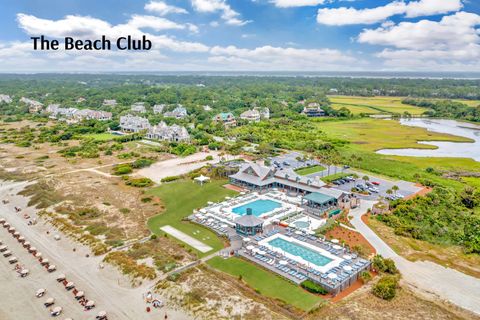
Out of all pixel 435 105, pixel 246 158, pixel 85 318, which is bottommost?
pixel 85 318

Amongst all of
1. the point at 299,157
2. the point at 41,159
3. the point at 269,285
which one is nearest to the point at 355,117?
the point at 299,157

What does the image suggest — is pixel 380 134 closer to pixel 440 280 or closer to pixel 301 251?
pixel 301 251

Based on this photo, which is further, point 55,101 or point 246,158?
point 55,101

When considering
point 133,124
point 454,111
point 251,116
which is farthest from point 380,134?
point 133,124

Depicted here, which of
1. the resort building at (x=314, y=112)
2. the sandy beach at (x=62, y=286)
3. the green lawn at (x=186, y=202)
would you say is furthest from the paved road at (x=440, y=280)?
the resort building at (x=314, y=112)

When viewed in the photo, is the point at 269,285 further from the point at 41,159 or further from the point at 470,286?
the point at 41,159

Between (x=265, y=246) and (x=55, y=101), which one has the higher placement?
(x=55, y=101)
